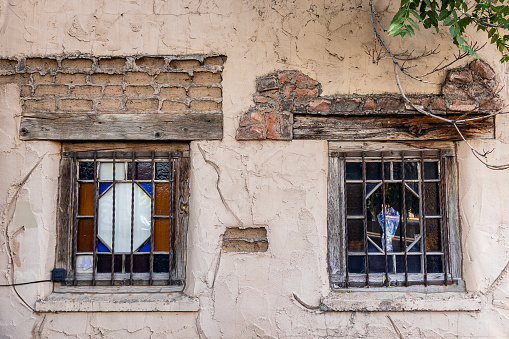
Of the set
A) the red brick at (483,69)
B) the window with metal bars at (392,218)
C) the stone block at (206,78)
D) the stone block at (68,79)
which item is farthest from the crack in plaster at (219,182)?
the red brick at (483,69)

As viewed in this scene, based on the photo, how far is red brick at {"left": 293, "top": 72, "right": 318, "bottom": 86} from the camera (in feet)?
9.76

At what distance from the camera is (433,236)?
3033mm

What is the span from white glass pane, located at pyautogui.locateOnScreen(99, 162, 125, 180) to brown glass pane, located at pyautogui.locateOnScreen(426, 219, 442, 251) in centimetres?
245

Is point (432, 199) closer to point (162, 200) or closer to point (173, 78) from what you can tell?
point (162, 200)

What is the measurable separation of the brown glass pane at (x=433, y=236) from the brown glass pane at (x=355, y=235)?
1.69 feet

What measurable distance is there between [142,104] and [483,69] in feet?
8.65

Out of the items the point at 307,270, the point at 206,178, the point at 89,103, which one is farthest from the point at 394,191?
the point at 89,103

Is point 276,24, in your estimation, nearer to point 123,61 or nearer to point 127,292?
point 123,61

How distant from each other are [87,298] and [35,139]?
1275mm

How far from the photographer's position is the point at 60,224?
A: 3.03 meters

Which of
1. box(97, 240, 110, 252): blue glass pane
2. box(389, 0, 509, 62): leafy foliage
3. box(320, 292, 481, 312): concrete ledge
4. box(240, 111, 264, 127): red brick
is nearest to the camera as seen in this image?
box(389, 0, 509, 62): leafy foliage

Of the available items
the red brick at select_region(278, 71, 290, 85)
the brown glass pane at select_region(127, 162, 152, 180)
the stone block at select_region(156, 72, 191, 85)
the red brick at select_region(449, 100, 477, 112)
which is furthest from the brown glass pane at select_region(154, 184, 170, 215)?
the red brick at select_region(449, 100, 477, 112)

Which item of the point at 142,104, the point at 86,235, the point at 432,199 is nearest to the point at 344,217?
the point at 432,199

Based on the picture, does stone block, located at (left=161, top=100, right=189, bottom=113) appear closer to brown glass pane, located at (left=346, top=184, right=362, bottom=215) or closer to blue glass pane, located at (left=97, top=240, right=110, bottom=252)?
blue glass pane, located at (left=97, top=240, right=110, bottom=252)
